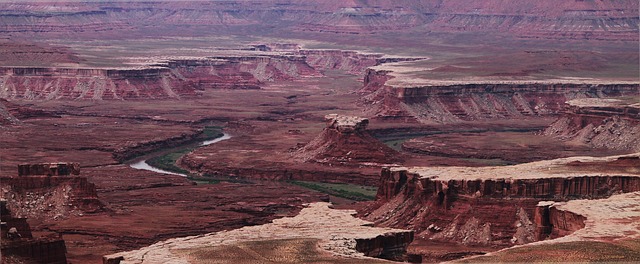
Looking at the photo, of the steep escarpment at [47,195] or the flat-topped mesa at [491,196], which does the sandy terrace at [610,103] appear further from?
the steep escarpment at [47,195]

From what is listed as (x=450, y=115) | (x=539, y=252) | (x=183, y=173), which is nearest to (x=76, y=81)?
(x=450, y=115)

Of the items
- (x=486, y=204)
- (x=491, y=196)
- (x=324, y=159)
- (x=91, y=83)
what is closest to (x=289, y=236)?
(x=486, y=204)

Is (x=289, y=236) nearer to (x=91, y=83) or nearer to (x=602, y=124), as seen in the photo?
(x=602, y=124)

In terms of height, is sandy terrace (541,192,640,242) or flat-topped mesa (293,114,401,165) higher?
sandy terrace (541,192,640,242)

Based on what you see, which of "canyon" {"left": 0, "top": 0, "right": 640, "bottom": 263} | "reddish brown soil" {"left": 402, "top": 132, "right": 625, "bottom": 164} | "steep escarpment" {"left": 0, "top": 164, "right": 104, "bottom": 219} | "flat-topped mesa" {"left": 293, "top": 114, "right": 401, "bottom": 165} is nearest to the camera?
"canyon" {"left": 0, "top": 0, "right": 640, "bottom": 263}

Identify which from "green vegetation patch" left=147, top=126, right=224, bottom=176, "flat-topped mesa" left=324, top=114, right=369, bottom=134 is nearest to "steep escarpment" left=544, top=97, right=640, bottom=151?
"flat-topped mesa" left=324, top=114, right=369, bottom=134

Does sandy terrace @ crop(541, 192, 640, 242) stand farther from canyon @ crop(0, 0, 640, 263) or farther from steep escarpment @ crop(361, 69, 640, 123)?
steep escarpment @ crop(361, 69, 640, 123)
